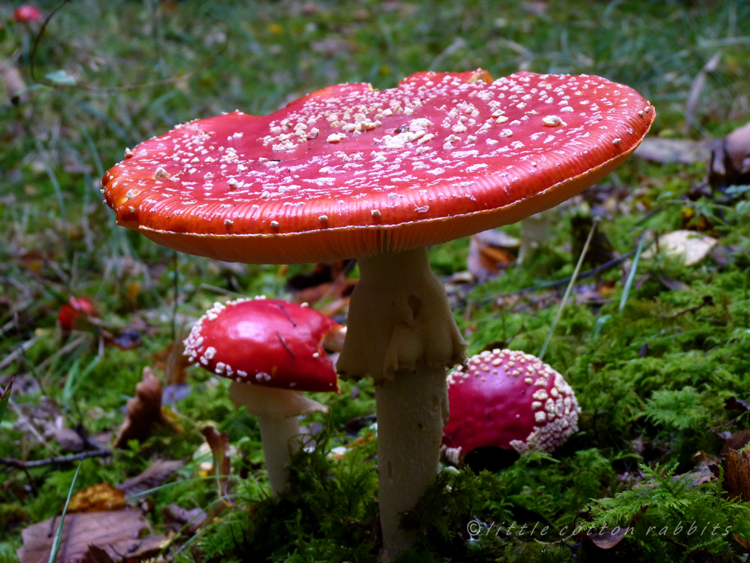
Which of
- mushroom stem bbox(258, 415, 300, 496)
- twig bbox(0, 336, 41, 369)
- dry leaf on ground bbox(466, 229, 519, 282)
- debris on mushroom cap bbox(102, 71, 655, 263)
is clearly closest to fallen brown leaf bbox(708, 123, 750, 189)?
dry leaf on ground bbox(466, 229, 519, 282)

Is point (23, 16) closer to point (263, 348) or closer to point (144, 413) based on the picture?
point (144, 413)

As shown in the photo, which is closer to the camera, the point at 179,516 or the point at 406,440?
the point at 406,440

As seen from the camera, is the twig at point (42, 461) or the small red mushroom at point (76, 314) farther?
the small red mushroom at point (76, 314)

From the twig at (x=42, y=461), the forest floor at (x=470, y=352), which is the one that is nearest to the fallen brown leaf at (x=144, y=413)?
the forest floor at (x=470, y=352)

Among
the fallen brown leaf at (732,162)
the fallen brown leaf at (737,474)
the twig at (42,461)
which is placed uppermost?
the fallen brown leaf at (732,162)

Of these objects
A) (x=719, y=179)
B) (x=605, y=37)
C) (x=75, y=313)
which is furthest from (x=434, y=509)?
(x=605, y=37)

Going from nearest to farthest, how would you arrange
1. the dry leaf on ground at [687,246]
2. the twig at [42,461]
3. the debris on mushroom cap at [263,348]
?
the debris on mushroom cap at [263,348]
the twig at [42,461]
the dry leaf on ground at [687,246]

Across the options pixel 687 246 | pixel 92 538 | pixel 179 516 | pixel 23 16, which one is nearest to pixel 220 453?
pixel 179 516

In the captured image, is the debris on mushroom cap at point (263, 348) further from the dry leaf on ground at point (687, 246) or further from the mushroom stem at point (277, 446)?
the dry leaf on ground at point (687, 246)
